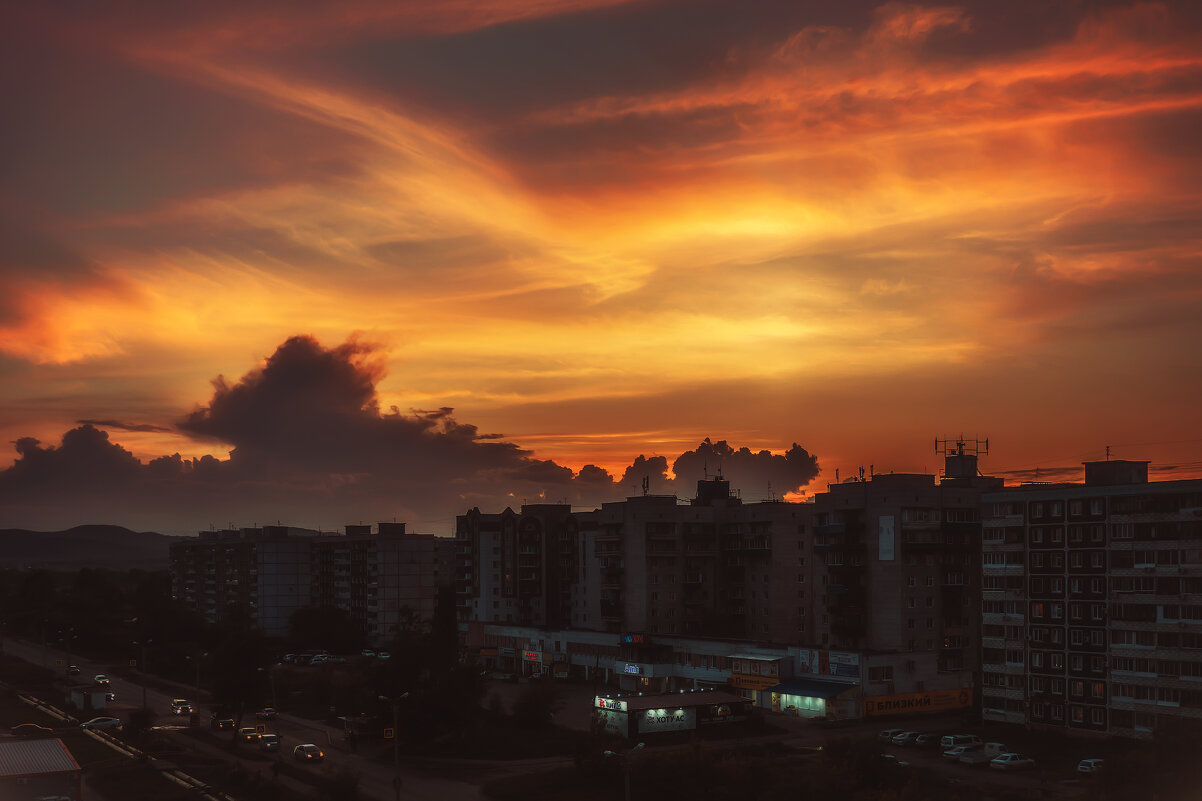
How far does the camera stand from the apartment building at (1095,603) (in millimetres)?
78812

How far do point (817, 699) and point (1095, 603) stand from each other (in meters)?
25.7

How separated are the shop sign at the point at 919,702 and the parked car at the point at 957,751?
16299mm

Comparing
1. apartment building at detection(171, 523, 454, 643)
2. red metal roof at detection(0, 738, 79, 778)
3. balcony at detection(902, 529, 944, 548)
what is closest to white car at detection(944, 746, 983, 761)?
balcony at detection(902, 529, 944, 548)

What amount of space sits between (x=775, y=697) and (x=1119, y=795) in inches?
1806

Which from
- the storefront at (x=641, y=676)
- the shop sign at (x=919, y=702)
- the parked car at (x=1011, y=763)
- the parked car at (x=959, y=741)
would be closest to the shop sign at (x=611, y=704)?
the storefront at (x=641, y=676)

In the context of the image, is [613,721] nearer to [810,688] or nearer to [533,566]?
[810,688]

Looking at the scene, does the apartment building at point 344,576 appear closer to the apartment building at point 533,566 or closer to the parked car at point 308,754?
the apartment building at point 533,566

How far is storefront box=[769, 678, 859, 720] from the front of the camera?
96.2m

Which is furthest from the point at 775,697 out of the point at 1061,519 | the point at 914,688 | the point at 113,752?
the point at 113,752

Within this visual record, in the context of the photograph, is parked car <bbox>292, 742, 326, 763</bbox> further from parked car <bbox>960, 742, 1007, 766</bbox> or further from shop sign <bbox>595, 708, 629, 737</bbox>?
parked car <bbox>960, 742, 1007, 766</bbox>

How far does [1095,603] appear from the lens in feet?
278

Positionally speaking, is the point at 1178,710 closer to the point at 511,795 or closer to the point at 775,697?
the point at 775,697

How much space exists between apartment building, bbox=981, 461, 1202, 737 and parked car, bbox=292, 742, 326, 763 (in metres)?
56.4

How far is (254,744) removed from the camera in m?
92.6
